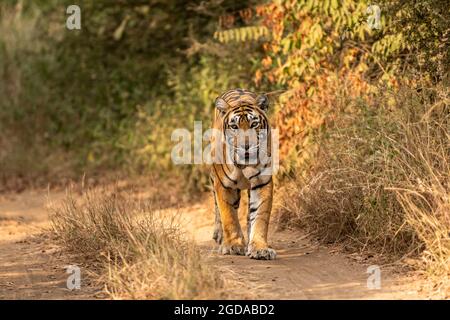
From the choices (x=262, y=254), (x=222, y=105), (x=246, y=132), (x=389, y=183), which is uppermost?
(x=222, y=105)

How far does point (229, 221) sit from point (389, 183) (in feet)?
5.00

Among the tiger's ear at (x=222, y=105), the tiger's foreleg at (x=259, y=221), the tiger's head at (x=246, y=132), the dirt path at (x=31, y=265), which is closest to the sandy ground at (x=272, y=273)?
the dirt path at (x=31, y=265)

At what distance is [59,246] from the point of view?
902 centimetres

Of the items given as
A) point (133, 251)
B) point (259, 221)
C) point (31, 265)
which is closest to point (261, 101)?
point (259, 221)

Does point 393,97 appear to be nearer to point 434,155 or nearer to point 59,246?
point 434,155

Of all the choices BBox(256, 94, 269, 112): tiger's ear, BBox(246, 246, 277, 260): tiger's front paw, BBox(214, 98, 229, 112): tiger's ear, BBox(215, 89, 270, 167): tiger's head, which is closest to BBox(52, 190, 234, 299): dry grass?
BBox(246, 246, 277, 260): tiger's front paw

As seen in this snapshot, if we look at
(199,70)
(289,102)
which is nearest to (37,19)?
(199,70)

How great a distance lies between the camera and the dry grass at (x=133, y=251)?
6637 millimetres

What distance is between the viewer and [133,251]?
302 inches

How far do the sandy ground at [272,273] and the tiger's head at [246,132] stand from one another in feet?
3.02

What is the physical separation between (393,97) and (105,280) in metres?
3.54

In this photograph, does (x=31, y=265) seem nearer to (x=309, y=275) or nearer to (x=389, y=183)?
(x=309, y=275)

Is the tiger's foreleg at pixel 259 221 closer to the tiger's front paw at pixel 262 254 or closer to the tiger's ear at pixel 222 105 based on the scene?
the tiger's front paw at pixel 262 254

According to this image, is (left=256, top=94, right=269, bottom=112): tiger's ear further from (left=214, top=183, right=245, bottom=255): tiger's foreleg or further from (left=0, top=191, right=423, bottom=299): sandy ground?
(left=0, top=191, right=423, bottom=299): sandy ground
